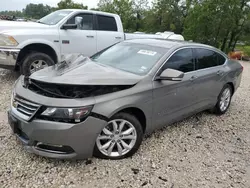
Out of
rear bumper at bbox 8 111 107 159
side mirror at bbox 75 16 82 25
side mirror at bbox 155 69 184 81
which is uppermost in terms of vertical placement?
side mirror at bbox 75 16 82 25

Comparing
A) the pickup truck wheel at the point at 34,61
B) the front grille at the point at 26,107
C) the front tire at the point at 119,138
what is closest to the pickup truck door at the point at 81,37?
the pickup truck wheel at the point at 34,61

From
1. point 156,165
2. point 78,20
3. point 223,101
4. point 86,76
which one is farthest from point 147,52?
point 78,20

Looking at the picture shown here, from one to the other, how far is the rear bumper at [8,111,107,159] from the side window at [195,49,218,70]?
2224 mm

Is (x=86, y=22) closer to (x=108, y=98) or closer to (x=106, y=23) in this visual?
(x=106, y=23)

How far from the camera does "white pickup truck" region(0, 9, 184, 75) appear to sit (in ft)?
18.5

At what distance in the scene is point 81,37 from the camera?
6633 mm

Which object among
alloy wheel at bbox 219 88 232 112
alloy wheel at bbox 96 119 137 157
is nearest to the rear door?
alloy wheel at bbox 219 88 232 112

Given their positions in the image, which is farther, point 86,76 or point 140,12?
point 140,12

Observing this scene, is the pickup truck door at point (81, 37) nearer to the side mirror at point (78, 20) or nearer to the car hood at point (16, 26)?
the side mirror at point (78, 20)

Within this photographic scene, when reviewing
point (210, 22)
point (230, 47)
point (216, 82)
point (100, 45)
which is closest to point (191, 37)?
point (210, 22)

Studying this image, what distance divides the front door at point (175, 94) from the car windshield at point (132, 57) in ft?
0.69

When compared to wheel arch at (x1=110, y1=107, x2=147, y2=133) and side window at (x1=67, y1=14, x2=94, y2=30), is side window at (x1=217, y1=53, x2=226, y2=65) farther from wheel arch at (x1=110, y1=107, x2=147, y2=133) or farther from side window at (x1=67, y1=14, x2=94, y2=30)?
side window at (x1=67, y1=14, x2=94, y2=30)

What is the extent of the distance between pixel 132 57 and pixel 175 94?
861 mm

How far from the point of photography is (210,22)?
61.1 feet
